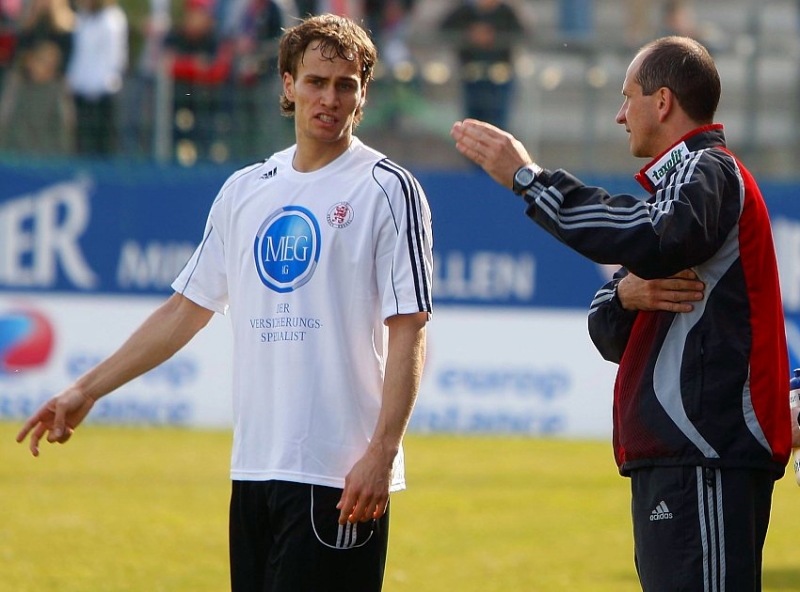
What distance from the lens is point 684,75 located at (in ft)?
13.4

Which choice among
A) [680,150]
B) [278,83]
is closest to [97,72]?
[278,83]

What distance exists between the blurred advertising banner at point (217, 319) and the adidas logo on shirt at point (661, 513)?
9.94 m

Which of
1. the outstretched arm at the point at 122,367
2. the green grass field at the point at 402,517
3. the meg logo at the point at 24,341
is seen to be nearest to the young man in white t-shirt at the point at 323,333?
the outstretched arm at the point at 122,367

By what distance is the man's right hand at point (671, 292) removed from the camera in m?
4.00

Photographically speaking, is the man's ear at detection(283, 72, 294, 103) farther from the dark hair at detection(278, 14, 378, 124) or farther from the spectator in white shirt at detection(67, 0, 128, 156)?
the spectator in white shirt at detection(67, 0, 128, 156)

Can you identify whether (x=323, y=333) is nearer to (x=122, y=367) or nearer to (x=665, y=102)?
(x=122, y=367)

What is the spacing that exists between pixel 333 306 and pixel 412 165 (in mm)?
11230

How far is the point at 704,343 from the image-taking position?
3.98 meters

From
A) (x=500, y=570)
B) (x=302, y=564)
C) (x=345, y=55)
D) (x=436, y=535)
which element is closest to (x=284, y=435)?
(x=302, y=564)

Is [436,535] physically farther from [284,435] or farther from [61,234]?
[61,234]

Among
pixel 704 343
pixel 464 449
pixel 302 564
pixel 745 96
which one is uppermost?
pixel 745 96

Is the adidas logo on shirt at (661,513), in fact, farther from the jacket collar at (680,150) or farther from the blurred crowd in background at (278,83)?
the blurred crowd in background at (278,83)

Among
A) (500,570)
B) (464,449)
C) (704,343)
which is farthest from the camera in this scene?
(464,449)

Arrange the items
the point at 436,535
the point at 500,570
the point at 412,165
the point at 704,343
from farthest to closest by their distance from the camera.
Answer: the point at 412,165 → the point at 436,535 → the point at 500,570 → the point at 704,343
